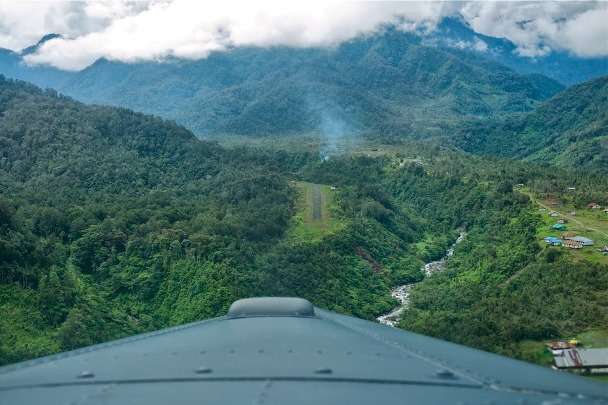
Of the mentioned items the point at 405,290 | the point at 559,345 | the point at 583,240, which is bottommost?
the point at 405,290

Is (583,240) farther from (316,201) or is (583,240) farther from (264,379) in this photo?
(264,379)

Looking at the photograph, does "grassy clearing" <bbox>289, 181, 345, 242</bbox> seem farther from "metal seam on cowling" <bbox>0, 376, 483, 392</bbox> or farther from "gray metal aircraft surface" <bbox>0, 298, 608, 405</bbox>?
"metal seam on cowling" <bbox>0, 376, 483, 392</bbox>

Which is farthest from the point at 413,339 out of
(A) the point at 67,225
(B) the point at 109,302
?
(A) the point at 67,225

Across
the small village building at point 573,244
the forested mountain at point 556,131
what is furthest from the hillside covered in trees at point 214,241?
the forested mountain at point 556,131

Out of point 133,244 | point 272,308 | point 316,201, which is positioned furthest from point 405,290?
point 272,308

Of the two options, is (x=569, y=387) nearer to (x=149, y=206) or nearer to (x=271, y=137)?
(x=149, y=206)

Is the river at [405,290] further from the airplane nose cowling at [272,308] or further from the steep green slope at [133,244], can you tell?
the airplane nose cowling at [272,308]
